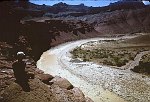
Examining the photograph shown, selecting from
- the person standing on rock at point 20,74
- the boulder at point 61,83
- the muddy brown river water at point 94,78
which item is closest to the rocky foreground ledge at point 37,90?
the boulder at point 61,83

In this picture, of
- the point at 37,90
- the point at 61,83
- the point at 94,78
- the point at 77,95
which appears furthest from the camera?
the point at 94,78

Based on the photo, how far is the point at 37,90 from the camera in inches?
737

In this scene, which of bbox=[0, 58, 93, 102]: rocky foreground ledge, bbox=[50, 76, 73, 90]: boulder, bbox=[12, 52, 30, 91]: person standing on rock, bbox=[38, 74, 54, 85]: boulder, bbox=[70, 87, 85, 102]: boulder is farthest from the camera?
bbox=[50, 76, 73, 90]: boulder

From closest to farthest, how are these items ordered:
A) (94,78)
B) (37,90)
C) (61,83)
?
(37,90) → (61,83) → (94,78)

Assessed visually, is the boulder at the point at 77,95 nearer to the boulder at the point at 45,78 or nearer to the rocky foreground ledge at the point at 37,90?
the rocky foreground ledge at the point at 37,90

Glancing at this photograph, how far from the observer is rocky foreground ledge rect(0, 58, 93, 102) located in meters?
17.3

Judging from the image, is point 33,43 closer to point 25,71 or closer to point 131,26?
point 25,71

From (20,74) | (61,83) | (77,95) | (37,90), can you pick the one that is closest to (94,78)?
(61,83)

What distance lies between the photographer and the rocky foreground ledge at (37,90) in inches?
680

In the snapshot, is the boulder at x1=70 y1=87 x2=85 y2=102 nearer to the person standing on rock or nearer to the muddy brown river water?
the muddy brown river water

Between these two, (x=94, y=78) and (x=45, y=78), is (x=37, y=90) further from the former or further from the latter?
(x=94, y=78)

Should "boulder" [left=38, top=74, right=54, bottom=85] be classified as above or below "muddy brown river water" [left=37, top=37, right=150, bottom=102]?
above

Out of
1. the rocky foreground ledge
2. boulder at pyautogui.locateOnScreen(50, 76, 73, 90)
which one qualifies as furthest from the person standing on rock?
boulder at pyautogui.locateOnScreen(50, 76, 73, 90)

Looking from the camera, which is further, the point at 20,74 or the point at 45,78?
the point at 45,78
